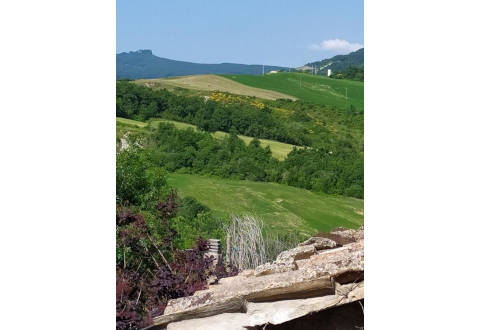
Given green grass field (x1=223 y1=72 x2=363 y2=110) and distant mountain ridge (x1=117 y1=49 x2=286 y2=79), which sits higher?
distant mountain ridge (x1=117 y1=49 x2=286 y2=79)

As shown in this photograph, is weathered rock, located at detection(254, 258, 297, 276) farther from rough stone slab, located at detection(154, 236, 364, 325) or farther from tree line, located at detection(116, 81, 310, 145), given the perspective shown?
tree line, located at detection(116, 81, 310, 145)

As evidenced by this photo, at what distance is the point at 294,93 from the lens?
8.04 meters

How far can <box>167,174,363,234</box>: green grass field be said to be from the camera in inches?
277

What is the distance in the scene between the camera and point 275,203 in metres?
7.24

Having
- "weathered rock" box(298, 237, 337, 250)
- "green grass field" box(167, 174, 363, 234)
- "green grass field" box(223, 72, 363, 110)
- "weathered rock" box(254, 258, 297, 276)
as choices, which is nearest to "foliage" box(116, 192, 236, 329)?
"weathered rock" box(254, 258, 297, 276)

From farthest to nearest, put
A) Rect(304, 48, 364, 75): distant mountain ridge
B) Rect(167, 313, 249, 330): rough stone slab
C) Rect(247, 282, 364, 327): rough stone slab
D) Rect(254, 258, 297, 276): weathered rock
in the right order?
Rect(304, 48, 364, 75): distant mountain ridge
Rect(254, 258, 297, 276): weathered rock
Rect(167, 313, 249, 330): rough stone slab
Rect(247, 282, 364, 327): rough stone slab

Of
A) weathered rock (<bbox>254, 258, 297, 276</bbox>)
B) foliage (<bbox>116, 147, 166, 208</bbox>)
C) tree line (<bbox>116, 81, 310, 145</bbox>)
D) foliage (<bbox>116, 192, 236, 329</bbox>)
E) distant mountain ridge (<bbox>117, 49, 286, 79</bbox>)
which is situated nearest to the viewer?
weathered rock (<bbox>254, 258, 297, 276</bbox>)

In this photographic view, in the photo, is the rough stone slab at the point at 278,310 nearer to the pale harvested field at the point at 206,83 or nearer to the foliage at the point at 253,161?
the foliage at the point at 253,161

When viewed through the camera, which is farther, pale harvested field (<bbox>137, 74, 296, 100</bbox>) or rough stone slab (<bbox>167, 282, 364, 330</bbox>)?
pale harvested field (<bbox>137, 74, 296, 100</bbox>)

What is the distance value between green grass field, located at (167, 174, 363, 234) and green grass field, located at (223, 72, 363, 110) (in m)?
1.12

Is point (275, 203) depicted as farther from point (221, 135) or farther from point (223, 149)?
point (221, 135)

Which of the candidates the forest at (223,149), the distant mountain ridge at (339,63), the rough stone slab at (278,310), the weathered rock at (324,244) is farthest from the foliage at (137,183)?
the rough stone slab at (278,310)
